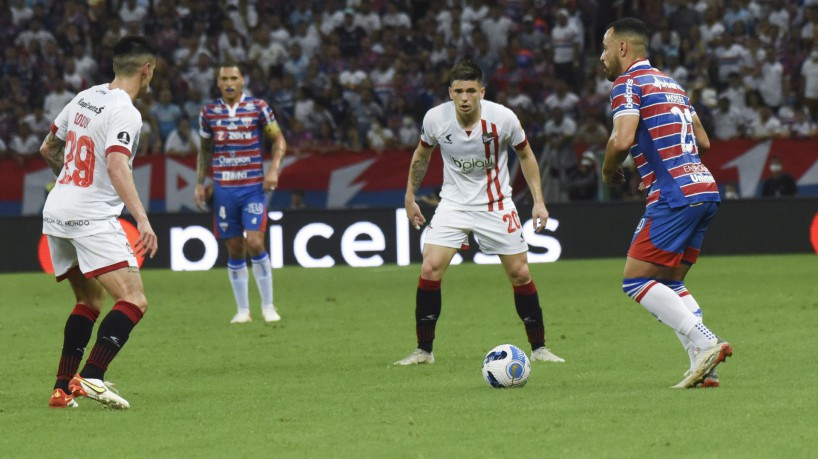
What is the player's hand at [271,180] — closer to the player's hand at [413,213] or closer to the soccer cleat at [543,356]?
the player's hand at [413,213]

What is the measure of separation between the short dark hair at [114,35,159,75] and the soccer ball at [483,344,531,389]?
8.74 feet

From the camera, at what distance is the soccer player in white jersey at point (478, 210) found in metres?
9.76

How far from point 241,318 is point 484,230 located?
3.98 meters

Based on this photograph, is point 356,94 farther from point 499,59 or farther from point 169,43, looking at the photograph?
point 169,43

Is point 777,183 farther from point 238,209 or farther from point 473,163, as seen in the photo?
point 473,163

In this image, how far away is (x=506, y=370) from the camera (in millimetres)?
8258

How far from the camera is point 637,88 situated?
7.97 metres

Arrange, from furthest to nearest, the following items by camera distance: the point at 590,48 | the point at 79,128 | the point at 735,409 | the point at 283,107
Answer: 1. the point at 590,48
2. the point at 283,107
3. the point at 79,128
4. the point at 735,409

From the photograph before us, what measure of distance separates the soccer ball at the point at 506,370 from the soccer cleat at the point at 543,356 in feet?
4.38

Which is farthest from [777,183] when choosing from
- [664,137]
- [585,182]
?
[664,137]

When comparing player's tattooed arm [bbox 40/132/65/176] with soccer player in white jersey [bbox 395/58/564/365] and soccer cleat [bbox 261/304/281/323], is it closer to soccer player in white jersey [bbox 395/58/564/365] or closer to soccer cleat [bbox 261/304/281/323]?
soccer player in white jersey [bbox 395/58/564/365]

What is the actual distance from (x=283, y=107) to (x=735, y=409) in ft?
54.2

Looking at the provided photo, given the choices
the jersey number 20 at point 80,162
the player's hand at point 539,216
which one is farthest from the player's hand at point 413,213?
the jersey number 20 at point 80,162

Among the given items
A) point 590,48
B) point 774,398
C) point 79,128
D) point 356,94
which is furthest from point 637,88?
point 590,48
